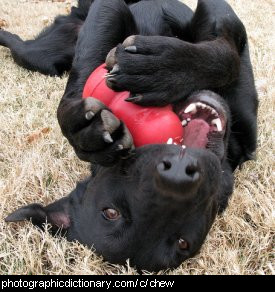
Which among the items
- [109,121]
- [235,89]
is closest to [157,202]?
[109,121]

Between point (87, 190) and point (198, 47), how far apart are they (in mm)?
1031

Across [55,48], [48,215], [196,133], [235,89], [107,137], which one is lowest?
[55,48]

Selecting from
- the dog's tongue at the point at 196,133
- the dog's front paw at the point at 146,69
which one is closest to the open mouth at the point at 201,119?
the dog's tongue at the point at 196,133

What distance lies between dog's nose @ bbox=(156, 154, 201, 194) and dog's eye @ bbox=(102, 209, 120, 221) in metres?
0.36

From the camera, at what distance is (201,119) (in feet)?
7.84

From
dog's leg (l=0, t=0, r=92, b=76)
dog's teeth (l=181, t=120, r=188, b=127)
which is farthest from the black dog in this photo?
dog's leg (l=0, t=0, r=92, b=76)

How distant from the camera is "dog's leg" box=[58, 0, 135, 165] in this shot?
84.3 inches

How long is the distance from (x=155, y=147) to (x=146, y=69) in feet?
1.39

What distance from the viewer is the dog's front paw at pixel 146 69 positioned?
223 cm

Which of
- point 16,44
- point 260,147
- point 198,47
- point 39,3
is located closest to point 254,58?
point 260,147

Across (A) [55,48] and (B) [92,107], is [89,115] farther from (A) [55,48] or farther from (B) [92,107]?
(A) [55,48]

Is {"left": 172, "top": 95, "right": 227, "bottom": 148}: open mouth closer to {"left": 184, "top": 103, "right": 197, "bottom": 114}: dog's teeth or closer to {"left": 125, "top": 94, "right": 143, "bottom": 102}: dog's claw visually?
{"left": 184, "top": 103, "right": 197, "bottom": 114}: dog's teeth

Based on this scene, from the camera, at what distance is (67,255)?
2348 mm

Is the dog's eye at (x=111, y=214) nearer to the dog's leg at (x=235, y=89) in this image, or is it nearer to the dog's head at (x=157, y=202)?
the dog's head at (x=157, y=202)
